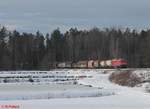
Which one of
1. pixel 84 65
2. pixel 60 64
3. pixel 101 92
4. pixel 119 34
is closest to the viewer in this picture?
pixel 101 92

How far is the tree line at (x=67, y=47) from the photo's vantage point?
488 ft

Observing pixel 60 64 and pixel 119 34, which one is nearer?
pixel 60 64

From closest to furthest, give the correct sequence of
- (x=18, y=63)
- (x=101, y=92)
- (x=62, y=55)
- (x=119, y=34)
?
(x=101, y=92), (x=18, y=63), (x=62, y=55), (x=119, y=34)

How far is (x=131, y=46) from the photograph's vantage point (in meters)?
155

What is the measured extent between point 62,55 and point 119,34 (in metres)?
25.4

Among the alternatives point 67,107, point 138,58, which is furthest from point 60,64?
point 67,107

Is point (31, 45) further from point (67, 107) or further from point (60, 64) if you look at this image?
point (67, 107)

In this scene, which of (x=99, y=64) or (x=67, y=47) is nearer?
(x=99, y=64)

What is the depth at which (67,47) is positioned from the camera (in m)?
173

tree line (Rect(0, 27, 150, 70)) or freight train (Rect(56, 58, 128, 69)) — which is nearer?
freight train (Rect(56, 58, 128, 69))

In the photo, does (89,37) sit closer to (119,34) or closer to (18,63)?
(119,34)

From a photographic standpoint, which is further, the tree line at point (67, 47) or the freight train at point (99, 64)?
the tree line at point (67, 47)

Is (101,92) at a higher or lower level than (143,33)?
lower

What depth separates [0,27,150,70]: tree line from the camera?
14875 cm
